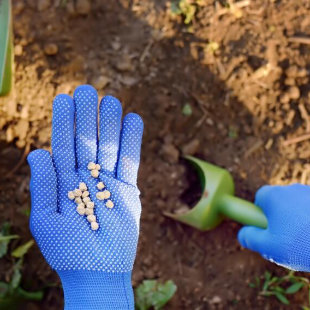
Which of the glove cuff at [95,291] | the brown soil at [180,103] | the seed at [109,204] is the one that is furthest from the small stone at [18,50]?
the glove cuff at [95,291]

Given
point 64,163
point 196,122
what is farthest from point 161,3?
point 64,163

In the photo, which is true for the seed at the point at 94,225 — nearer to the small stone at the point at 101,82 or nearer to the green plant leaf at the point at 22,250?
the green plant leaf at the point at 22,250

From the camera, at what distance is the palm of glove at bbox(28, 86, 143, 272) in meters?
1.28

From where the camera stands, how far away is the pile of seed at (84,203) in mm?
1296

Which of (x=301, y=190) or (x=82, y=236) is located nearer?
(x=82, y=236)

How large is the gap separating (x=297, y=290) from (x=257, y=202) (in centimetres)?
36

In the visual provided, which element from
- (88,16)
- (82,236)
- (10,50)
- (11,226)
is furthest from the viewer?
(88,16)

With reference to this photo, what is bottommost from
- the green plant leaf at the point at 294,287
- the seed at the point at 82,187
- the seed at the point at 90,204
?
the green plant leaf at the point at 294,287

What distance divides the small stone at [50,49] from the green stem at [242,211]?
2.41ft

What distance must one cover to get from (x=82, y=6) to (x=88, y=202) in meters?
0.73

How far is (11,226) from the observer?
1.61 meters

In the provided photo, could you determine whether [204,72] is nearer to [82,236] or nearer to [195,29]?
[195,29]

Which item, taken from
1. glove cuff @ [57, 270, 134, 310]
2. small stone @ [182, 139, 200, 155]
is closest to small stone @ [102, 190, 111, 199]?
glove cuff @ [57, 270, 134, 310]

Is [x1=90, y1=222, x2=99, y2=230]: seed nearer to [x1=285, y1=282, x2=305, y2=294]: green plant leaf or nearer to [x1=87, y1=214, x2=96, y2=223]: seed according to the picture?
[x1=87, y1=214, x2=96, y2=223]: seed
